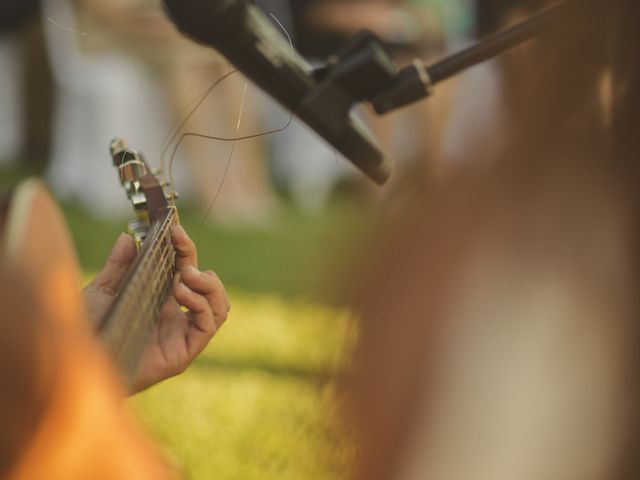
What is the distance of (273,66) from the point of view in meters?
0.59

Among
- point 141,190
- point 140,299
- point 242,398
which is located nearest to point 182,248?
point 141,190

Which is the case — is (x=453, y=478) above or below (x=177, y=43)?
below

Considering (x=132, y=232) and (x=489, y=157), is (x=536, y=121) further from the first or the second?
(x=132, y=232)

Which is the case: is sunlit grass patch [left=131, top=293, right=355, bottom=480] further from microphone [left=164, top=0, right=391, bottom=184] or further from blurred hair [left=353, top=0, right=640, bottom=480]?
blurred hair [left=353, top=0, right=640, bottom=480]

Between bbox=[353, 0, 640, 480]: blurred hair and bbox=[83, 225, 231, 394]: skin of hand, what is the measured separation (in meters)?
0.33

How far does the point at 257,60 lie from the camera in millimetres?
582

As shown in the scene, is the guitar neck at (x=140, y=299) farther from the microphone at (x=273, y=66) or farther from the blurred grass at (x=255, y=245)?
the blurred grass at (x=255, y=245)

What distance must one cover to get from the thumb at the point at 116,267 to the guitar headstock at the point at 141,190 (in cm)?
5

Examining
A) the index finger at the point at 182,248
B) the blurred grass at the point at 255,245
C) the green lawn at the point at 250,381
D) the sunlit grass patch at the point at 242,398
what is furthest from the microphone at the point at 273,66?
the blurred grass at the point at 255,245

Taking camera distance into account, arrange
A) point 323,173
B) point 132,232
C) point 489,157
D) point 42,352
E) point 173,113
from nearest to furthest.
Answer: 1. point 42,352
2. point 489,157
3. point 132,232
4. point 173,113
5. point 323,173

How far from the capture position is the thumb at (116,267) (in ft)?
2.66

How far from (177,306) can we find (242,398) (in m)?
1.04

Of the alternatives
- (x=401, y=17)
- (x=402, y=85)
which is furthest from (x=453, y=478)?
(x=401, y=17)

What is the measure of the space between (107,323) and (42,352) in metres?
0.16
